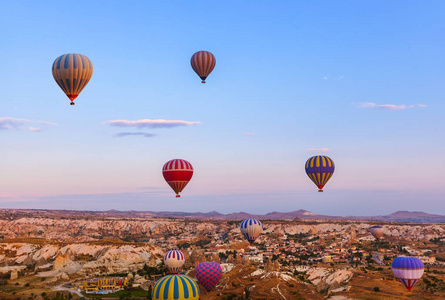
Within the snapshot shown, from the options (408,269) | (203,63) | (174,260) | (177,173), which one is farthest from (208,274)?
(203,63)

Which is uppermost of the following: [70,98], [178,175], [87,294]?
[70,98]

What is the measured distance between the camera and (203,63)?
60531 mm

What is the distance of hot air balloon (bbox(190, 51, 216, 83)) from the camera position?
60562mm

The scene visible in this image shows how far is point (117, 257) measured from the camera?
96062 mm

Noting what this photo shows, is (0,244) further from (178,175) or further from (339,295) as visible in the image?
(339,295)

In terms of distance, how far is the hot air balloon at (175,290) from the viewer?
4372 centimetres

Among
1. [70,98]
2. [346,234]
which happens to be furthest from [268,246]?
[70,98]

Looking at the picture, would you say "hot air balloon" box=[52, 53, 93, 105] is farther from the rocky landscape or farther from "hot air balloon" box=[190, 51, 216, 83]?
the rocky landscape

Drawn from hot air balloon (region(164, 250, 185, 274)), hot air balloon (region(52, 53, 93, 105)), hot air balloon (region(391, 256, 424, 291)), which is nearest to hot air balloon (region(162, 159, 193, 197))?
hot air balloon (region(52, 53, 93, 105))

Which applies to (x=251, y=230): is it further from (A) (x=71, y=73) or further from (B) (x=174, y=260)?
(A) (x=71, y=73)

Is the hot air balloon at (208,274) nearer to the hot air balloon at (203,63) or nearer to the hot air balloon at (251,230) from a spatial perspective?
the hot air balloon at (251,230)

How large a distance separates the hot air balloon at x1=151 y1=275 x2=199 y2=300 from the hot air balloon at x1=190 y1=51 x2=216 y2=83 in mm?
27187

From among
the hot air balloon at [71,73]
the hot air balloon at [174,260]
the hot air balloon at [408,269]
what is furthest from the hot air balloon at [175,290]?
the hot air balloon at [174,260]

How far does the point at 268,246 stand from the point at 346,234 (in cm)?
3807
